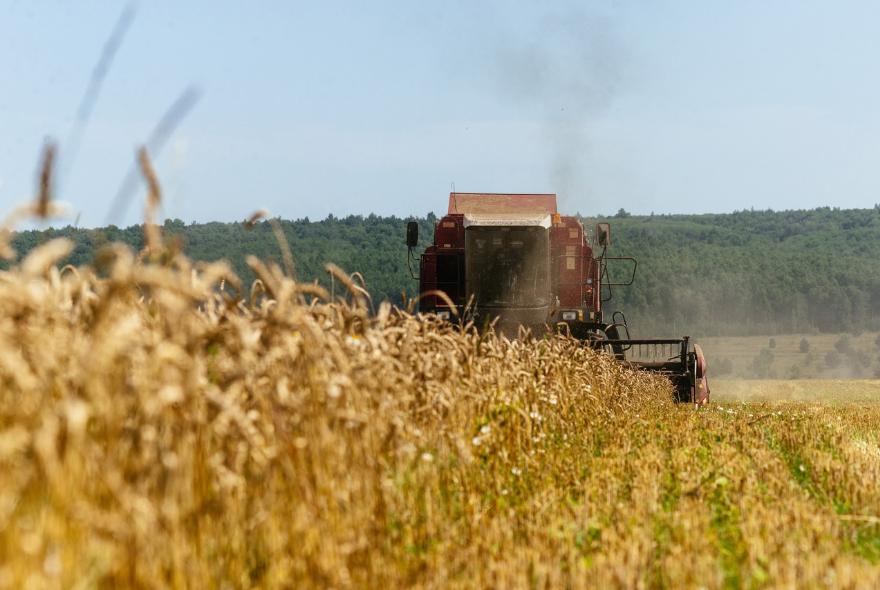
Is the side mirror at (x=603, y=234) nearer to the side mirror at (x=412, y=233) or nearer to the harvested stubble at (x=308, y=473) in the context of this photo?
the side mirror at (x=412, y=233)

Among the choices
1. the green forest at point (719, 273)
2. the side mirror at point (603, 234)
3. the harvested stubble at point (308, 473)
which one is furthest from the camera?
the green forest at point (719, 273)

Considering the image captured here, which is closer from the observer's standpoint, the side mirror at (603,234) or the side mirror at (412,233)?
the side mirror at (412,233)

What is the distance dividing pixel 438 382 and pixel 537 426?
2.63 metres

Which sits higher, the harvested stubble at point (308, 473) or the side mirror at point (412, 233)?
the side mirror at point (412, 233)

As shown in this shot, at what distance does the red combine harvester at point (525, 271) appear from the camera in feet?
50.0

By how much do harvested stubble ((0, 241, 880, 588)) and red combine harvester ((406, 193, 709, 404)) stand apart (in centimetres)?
699

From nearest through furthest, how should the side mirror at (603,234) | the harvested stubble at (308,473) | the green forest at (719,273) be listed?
1. the harvested stubble at (308,473)
2. the side mirror at (603,234)
3. the green forest at (719,273)

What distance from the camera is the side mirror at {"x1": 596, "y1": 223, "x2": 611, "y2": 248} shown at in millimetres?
15758

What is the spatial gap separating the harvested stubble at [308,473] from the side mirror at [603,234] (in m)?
7.75

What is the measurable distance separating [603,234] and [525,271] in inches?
55.2

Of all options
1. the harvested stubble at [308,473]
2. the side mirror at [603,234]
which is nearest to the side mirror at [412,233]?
the side mirror at [603,234]

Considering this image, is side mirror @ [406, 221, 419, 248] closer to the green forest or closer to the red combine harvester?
the red combine harvester

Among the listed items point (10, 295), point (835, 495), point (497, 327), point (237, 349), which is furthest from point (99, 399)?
point (497, 327)

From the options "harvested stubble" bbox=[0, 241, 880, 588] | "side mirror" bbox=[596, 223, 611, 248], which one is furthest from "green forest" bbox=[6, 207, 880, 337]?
"harvested stubble" bbox=[0, 241, 880, 588]
